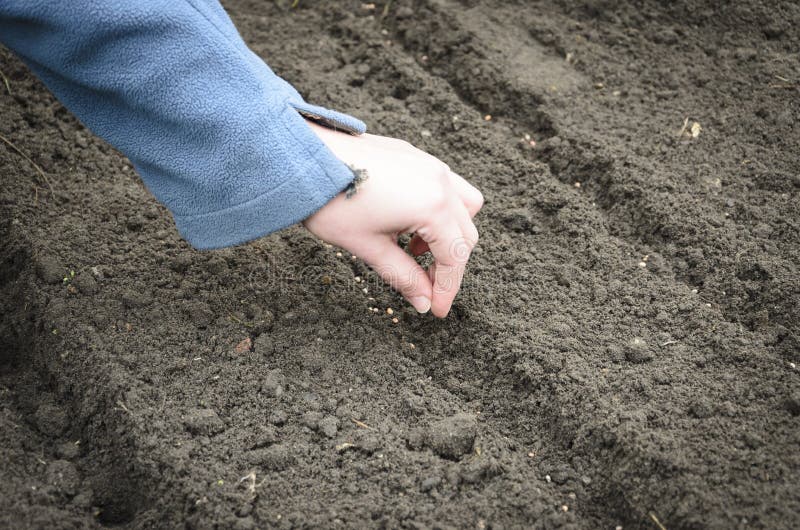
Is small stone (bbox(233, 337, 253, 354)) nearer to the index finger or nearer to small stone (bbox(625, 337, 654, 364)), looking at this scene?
the index finger

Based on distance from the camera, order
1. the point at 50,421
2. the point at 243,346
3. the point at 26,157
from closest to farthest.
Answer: the point at 50,421
the point at 243,346
the point at 26,157

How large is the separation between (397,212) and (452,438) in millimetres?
548

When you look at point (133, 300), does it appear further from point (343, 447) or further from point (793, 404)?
point (793, 404)

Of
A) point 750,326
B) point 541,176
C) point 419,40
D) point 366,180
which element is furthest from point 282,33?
point 750,326

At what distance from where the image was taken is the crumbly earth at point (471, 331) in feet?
5.19

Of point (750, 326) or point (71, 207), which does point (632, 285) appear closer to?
point (750, 326)

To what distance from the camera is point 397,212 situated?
154 cm

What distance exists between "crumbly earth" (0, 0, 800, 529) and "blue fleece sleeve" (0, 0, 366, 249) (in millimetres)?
444

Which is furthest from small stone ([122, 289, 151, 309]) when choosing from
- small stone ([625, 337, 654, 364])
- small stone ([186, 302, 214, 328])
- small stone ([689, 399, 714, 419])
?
small stone ([689, 399, 714, 419])

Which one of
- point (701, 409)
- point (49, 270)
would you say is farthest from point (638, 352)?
point (49, 270)

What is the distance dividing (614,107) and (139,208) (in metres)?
1.58

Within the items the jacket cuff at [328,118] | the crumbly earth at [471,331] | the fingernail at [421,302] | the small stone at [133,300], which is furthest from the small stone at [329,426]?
the jacket cuff at [328,118]

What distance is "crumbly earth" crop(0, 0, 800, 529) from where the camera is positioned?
158 centimetres

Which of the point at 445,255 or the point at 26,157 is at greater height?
the point at 445,255
